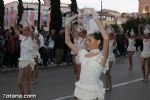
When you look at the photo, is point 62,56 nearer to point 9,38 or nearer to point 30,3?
point 9,38

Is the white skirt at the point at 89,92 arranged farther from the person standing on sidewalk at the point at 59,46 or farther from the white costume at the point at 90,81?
the person standing on sidewalk at the point at 59,46

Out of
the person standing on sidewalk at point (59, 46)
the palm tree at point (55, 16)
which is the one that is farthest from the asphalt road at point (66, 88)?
the palm tree at point (55, 16)

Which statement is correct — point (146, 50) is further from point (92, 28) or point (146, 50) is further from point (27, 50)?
point (92, 28)

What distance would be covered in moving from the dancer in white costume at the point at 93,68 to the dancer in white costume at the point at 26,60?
359 cm

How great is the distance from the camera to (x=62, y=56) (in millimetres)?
25562

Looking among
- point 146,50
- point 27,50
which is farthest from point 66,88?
point 146,50

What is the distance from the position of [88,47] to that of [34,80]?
904 cm

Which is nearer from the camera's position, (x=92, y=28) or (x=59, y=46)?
(x=92, y=28)

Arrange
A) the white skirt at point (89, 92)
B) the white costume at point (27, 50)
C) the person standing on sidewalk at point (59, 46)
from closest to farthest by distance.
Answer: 1. the white skirt at point (89, 92)
2. the white costume at point (27, 50)
3. the person standing on sidewalk at point (59, 46)

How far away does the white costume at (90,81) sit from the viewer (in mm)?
6799

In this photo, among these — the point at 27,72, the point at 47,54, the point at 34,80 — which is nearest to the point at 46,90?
the point at 34,80

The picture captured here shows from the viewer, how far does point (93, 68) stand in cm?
687

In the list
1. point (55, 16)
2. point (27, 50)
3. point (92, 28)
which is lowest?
point (27, 50)

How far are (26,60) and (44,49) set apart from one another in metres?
13.0
